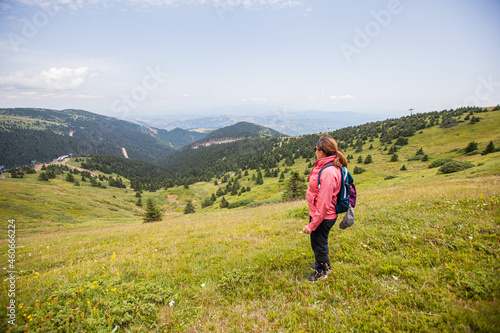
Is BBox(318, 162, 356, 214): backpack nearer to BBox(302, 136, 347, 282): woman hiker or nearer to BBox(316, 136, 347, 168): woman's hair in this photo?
BBox(302, 136, 347, 282): woman hiker

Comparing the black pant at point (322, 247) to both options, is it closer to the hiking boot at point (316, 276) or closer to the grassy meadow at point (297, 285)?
the hiking boot at point (316, 276)

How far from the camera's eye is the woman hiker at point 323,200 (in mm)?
4876

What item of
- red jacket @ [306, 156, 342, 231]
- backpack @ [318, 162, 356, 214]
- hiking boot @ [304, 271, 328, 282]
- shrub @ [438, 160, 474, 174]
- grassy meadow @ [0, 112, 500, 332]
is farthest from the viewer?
shrub @ [438, 160, 474, 174]

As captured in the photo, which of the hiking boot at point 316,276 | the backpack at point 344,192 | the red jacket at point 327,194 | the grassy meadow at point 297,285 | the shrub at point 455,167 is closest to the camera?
the grassy meadow at point 297,285

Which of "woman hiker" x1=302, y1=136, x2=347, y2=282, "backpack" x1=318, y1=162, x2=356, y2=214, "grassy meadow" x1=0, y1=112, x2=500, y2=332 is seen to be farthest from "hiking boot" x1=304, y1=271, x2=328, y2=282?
"backpack" x1=318, y1=162, x2=356, y2=214

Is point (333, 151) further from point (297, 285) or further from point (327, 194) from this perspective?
point (297, 285)

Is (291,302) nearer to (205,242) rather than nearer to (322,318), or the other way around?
(322,318)

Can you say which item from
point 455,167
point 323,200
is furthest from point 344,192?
point 455,167

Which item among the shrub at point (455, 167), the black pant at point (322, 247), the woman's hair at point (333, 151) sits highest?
the woman's hair at point (333, 151)

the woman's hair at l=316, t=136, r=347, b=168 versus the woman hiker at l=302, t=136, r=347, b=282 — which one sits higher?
the woman's hair at l=316, t=136, r=347, b=168

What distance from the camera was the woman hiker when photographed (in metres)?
4.88

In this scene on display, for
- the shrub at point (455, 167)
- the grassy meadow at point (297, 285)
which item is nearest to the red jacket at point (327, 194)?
the grassy meadow at point (297, 285)

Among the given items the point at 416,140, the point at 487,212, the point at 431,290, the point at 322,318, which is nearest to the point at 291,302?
the point at 322,318

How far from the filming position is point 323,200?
484 cm
